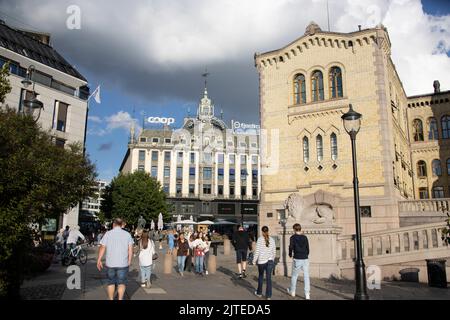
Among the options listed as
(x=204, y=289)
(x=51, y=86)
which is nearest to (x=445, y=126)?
(x=204, y=289)

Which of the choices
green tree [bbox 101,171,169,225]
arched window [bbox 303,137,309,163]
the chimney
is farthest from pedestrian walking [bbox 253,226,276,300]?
green tree [bbox 101,171,169,225]

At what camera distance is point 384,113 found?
25000mm

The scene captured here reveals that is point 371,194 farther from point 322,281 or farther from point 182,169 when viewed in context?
point 182,169

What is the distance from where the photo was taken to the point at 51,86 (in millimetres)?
40281

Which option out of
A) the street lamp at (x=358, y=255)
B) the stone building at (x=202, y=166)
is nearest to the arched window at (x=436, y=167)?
the street lamp at (x=358, y=255)

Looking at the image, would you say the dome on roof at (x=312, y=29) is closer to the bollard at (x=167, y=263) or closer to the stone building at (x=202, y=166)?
the bollard at (x=167, y=263)

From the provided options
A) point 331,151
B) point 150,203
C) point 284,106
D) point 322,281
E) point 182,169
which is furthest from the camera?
point 182,169

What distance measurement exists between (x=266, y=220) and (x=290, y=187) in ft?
9.57

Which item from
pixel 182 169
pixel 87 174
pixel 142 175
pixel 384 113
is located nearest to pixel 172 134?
pixel 182 169

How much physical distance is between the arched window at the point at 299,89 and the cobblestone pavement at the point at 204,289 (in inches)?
642

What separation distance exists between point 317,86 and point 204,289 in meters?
19.9

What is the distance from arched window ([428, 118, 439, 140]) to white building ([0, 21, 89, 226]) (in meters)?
33.3

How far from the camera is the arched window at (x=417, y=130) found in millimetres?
37281

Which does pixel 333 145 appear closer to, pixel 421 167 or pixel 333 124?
pixel 333 124
